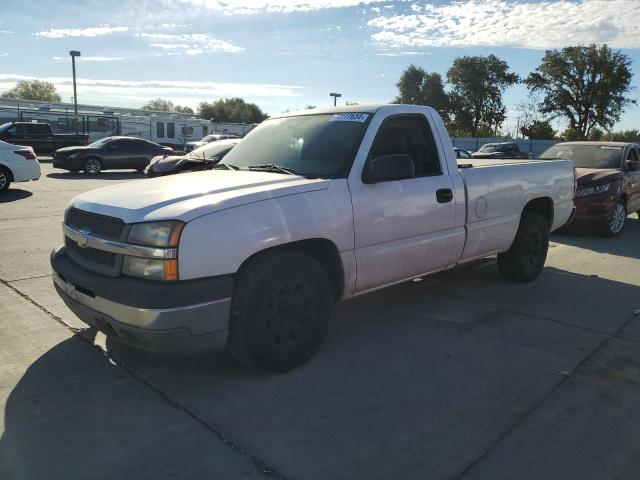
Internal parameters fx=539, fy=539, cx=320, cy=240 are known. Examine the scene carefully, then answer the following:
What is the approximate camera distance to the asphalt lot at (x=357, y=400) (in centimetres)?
277

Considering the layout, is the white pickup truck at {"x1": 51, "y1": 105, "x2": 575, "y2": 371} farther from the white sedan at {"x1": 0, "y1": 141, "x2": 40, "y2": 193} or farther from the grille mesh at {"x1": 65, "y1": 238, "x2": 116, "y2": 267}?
the white sedan at {"x1": 0, "y1": 141, "x2": 40, "y2": 193}

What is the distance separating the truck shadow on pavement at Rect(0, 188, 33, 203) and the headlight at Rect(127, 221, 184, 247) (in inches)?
399

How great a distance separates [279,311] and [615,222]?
8.16 m

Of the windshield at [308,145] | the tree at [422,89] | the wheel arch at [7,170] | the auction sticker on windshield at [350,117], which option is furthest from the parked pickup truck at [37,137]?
the tree at [422,89]

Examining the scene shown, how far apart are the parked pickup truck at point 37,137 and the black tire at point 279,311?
26.2 metres

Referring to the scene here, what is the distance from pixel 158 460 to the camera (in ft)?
9.03

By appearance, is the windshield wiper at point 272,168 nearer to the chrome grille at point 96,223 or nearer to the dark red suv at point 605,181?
the chrome grille at point 96,223

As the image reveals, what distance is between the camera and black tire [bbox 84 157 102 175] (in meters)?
19.7

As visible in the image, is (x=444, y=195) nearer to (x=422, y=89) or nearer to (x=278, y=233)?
(x=278, y=233)

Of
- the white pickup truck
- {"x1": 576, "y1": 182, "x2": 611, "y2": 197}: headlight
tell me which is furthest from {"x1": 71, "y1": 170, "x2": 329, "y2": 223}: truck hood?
{"x1": 576, "y1": 182, "x2": 611, "y2": 197}: headlight

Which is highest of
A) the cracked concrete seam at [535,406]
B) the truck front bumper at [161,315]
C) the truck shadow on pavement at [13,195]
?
the truck front bumper at [161,315]

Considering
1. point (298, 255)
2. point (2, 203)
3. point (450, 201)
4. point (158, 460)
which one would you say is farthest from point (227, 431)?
point (2, 203)

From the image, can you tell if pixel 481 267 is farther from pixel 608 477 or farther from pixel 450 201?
pixel 608 477

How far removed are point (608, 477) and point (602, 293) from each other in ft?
12.2
